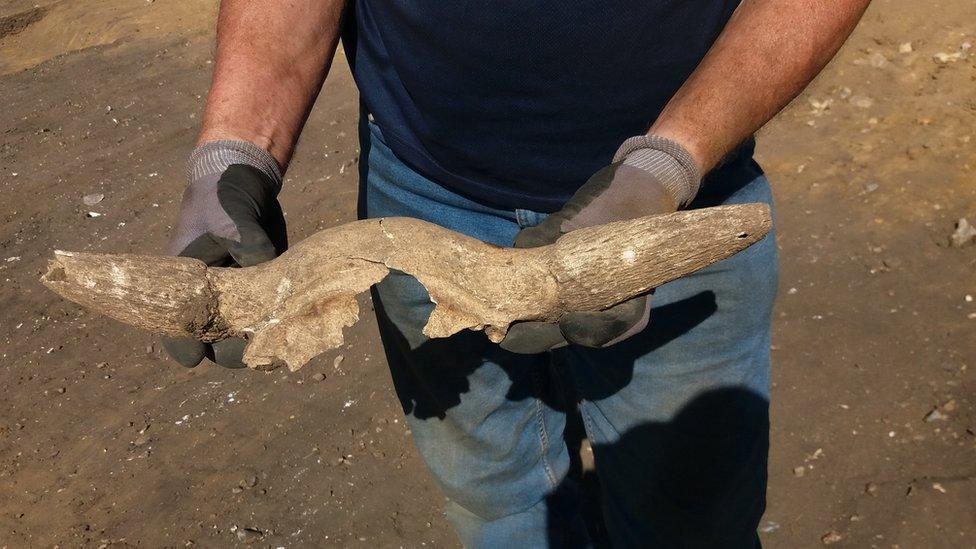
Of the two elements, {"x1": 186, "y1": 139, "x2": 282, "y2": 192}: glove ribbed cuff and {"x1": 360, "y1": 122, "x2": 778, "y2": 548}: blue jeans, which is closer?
{"x1": 186, "y1": 139, "x2": 282, "y2": 192}: glove ribbed cuff

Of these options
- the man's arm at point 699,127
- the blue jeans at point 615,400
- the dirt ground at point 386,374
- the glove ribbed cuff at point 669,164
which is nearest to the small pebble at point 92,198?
the dirt ground at point 386,374

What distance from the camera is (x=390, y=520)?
3.31 m

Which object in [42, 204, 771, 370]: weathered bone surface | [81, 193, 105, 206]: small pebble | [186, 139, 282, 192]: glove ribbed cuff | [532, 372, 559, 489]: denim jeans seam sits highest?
[186, 139, 282, 192]: glove ribbed cuff

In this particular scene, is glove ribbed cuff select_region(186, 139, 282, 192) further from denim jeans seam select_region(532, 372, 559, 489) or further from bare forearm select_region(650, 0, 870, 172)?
denim jeans seam select_region(532, 372, 559, 489)

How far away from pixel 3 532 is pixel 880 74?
4990mm

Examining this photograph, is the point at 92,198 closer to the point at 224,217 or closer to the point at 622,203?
the point at 224,217

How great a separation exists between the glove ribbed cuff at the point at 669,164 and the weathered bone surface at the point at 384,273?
0.40 feet

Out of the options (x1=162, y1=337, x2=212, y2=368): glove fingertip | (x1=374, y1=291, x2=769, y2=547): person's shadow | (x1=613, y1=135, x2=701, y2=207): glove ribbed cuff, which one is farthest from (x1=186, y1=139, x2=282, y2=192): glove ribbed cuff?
(x1=613, y1=135, x2=701, y2=207): glove ribbed cuff

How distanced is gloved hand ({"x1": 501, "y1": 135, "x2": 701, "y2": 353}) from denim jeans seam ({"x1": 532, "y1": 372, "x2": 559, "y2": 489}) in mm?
776

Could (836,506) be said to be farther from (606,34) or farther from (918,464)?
(606,34)

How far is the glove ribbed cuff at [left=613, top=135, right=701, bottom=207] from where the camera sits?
1765 mm

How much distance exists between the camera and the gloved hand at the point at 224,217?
6.04 feet

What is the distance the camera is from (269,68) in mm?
2137

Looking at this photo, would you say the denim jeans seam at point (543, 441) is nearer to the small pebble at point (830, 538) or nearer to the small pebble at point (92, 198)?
the small pebble at point (830, 538)
